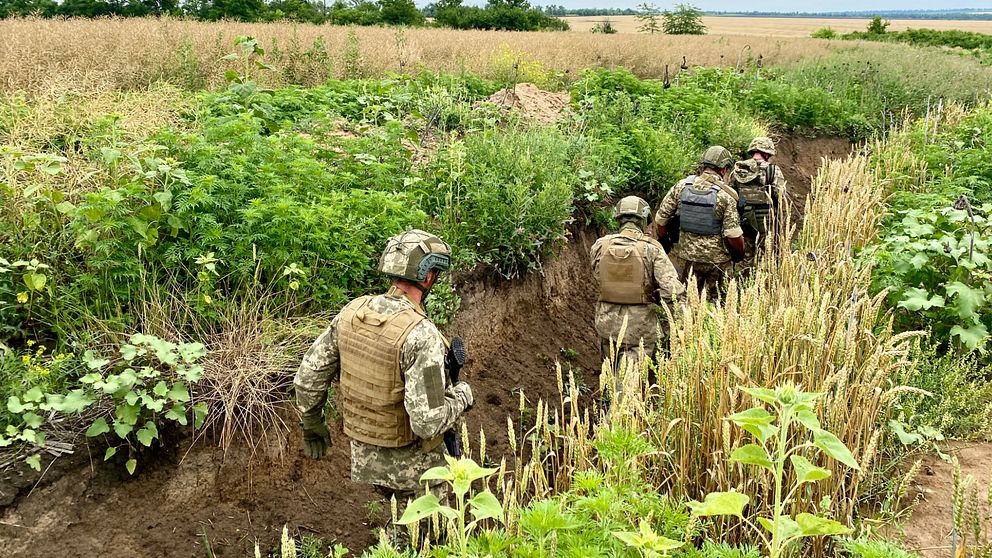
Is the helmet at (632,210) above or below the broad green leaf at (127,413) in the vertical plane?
above

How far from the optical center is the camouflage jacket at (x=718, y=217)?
6492 millimetres

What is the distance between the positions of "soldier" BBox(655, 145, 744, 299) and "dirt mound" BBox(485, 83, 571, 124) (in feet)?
8.54

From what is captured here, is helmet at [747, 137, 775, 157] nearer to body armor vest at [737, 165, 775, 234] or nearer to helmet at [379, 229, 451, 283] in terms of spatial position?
body armor vest at [737, 165, 775, 234]

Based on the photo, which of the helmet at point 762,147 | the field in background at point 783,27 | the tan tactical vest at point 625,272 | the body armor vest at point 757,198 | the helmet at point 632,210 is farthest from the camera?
the field in background at point 783,27

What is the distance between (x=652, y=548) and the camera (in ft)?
6.02

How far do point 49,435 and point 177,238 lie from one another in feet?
4.83

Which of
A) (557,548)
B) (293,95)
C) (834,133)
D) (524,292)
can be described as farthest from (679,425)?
(834,133)

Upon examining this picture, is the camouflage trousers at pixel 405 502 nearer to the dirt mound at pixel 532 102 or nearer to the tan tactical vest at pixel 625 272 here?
the tan tactical vest at pixel 625 272

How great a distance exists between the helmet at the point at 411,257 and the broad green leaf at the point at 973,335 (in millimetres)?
3432

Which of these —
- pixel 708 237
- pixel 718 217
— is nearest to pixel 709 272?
pixel 708 237

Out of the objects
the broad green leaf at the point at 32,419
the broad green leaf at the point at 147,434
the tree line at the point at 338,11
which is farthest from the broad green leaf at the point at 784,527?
the tree line at the point at 338,11

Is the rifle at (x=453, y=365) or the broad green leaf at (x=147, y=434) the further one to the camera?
the broad green leaf at (x=147, y=434)

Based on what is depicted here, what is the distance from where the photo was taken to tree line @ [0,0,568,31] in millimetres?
23109

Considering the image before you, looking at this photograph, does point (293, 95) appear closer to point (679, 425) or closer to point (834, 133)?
point (679, 425)
